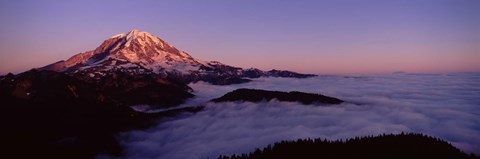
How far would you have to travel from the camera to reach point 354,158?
188 metres

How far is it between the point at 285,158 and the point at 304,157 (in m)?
8.76

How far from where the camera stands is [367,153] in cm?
19975

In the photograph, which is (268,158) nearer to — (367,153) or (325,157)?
(325,157)

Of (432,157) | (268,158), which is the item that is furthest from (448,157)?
(268,158)

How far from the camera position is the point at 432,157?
19612 centimetres

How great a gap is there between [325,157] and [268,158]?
26.4 m

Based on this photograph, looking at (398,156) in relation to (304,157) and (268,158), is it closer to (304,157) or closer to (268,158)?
(304,157)

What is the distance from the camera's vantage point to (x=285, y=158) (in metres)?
196

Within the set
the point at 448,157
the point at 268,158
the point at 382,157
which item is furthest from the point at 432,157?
the point at 268,158

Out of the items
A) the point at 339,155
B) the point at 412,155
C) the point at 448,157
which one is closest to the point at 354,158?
the point at 339,155

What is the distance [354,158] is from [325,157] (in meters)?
14.3

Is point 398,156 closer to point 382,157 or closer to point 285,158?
point 382,157

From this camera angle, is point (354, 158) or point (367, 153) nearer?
point (354, 158)

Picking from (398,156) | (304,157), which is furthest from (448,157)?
(304,157)
